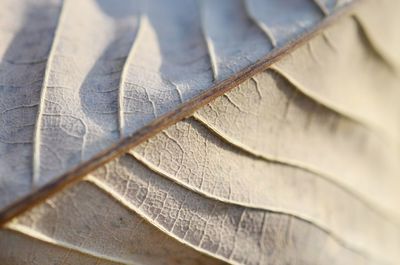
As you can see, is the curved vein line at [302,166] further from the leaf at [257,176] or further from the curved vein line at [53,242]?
the curved vein line at [53,242]

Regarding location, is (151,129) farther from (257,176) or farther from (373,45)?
(373,45)

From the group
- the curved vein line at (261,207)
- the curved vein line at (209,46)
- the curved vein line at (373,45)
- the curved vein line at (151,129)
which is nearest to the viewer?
the curved vein line at (151,129)

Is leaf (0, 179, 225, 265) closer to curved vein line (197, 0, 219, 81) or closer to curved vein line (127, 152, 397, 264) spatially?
curved vein line (127, 152, 397, 264)

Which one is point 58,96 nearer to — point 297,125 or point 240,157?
point 240,157

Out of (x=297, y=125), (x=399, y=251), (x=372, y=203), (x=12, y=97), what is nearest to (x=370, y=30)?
(x=297, y=125)

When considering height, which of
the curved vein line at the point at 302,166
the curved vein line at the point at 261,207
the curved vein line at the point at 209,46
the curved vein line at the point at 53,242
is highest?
the curved vein line at the point at 209,46

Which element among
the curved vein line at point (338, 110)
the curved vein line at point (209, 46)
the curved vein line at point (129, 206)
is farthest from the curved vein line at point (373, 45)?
the curved vein line at point (129, 206)

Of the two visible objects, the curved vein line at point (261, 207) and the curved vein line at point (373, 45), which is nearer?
the curved vein line at point (261, 207)
